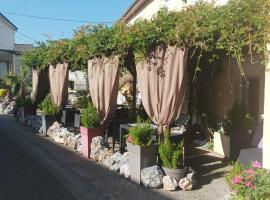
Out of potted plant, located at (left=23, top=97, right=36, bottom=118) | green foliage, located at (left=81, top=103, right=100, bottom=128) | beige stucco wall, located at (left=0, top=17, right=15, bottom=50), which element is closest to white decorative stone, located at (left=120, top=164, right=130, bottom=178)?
green foliage, located at (left=81, top=103, right=100, bottom=128)

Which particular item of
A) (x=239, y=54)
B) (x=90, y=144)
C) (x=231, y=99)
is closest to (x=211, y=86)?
(x=231, y=99)

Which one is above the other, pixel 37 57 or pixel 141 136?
pixel 37 57

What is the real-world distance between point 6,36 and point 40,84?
27505 millimetres

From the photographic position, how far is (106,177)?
23.4 feet

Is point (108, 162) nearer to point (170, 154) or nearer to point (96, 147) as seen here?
point (96, 147)

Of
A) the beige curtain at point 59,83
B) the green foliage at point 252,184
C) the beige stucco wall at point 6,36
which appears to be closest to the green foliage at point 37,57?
the beige curtain at point 59,83

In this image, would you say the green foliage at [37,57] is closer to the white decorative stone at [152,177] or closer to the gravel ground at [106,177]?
the gravel ground at [106,177]

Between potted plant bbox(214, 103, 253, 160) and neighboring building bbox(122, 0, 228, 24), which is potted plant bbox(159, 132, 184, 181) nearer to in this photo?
potted plant bbox(214, 103, 253, 160)

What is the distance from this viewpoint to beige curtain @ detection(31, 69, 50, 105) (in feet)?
47.1

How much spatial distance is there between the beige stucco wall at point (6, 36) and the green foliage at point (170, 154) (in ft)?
118

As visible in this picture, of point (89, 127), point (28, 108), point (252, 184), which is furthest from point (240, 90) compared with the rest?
point (28, 108)

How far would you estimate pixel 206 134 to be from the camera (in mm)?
9969

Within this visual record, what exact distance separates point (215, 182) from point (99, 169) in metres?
2.35

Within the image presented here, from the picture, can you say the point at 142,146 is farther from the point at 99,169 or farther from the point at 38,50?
the point at 38,50
